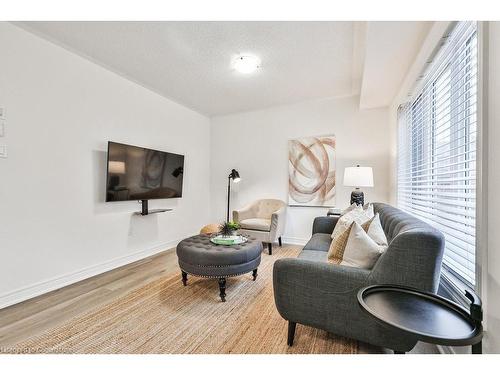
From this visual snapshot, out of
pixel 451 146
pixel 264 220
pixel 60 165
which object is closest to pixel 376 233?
pixel 451 146

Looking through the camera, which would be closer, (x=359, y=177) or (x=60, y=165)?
(x=60, y=165)

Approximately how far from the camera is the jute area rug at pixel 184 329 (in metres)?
1.53

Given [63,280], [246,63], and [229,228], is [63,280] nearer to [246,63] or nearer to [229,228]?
[229,228]

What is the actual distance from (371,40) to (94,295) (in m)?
3.38

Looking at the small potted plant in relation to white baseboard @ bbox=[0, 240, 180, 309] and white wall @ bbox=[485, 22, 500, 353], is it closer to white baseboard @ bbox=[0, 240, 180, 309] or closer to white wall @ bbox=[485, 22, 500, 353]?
white baseboard @ bbox=[0, 240, 180, 309]

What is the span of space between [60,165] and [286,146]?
10.5 ft

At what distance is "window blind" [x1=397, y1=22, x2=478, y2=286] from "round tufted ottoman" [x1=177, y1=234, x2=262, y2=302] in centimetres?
150

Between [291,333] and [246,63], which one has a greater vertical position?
[246,63]

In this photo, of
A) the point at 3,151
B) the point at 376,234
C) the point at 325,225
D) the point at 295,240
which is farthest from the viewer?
the point at 295,240

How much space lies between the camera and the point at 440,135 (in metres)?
1.90

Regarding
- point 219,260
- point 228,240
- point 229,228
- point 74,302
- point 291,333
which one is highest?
point 229,228

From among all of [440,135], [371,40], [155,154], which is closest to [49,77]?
[155,154]

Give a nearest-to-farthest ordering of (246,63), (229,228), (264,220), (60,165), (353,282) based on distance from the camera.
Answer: (353,282), (60,165), (229,228), (246,63), (264,220)

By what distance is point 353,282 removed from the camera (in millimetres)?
1325
